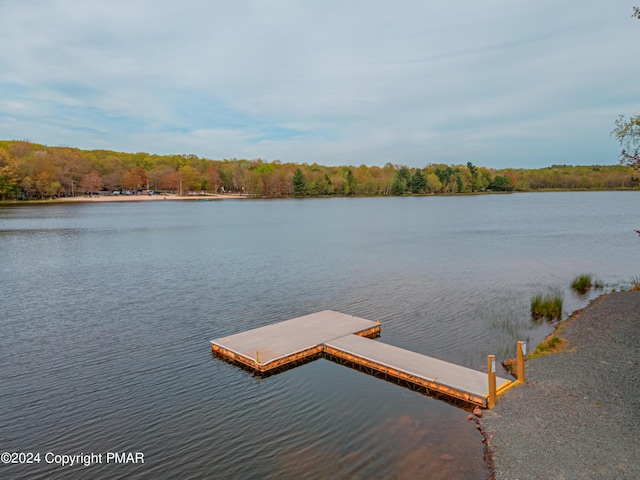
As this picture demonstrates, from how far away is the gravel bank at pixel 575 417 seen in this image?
766 cm

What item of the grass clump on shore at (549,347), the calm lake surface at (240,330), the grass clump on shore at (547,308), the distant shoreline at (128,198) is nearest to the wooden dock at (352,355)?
the calm lake surface at (240,330)

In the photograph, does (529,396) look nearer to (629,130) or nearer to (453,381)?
(453,381)

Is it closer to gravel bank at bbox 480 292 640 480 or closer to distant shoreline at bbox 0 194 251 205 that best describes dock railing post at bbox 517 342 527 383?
gravel bank at bbox 480 292 640 480

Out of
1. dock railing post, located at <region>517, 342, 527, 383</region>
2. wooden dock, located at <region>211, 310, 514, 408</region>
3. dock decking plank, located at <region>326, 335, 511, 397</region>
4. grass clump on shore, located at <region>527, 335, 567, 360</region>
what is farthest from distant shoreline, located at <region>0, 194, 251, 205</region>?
dock railing post, located at <region>517, 342, 527, 383</region>

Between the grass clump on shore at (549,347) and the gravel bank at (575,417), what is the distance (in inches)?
10.7

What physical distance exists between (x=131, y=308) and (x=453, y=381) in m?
14.6

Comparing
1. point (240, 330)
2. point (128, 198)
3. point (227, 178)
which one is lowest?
point (240, 330)

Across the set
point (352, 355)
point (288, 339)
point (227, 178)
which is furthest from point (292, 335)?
point (227, 178)

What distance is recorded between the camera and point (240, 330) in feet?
54.6

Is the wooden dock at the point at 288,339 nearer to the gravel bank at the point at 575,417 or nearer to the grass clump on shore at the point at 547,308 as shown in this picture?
the gravel bank at the point at 575,417

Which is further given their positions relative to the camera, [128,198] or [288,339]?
[128,198]

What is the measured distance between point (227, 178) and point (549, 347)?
151905mm

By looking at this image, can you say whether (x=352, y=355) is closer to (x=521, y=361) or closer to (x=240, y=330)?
(x=521, y=361)

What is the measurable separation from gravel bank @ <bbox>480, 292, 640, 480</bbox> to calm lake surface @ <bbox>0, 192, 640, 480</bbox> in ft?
2.48
